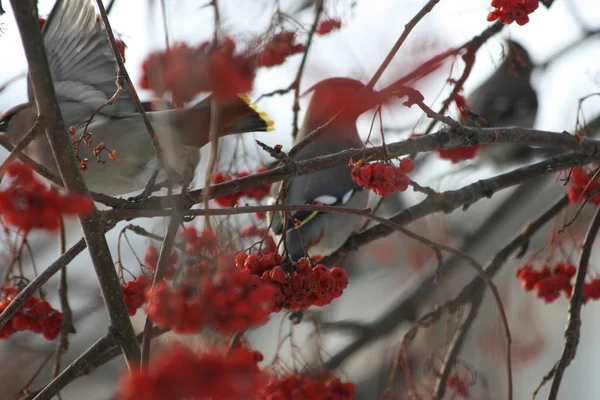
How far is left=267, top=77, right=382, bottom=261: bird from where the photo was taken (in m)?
3.38

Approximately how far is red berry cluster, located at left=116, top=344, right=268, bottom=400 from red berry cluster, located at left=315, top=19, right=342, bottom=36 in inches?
74.1

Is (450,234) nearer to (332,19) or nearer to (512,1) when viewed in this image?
(332,19)

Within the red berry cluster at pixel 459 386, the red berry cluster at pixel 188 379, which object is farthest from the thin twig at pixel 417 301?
the red berry cluster at pixel 188 379

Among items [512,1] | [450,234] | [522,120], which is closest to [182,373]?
[512,1]

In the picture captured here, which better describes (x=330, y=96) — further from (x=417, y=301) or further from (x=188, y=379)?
(x=188, y=379)

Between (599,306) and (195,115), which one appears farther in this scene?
(599,306)

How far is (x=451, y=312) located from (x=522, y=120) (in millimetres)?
3233

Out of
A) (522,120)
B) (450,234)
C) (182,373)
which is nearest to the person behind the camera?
(182,373)

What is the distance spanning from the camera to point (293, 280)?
5.96 ft

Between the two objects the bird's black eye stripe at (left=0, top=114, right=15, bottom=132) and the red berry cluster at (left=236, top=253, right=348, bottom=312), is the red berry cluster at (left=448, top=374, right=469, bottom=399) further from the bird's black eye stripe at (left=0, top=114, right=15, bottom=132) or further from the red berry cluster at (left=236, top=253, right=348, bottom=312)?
→ the bird's black eye stripe at (left=0, top=114, right=15, bottom=132)

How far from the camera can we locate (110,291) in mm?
1468

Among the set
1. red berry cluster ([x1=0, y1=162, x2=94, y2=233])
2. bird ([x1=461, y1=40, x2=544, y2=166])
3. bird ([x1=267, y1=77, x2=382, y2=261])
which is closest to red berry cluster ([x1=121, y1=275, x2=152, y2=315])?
red berry cluster ([x1=0, y1=162, x2=94, y2=233])

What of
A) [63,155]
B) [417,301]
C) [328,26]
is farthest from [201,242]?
[417,301]

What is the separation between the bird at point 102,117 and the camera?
2512 mm
